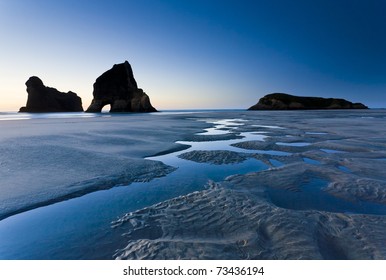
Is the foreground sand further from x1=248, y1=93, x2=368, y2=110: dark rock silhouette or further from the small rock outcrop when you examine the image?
the small rock outcrop

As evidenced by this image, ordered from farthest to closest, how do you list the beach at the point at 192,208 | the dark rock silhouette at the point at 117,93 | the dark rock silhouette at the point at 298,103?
1. the dark rock silhouette at the point at 298,103
2. the dark rock silhouette at the point at 117,93
3. the beach at the point at 192,208

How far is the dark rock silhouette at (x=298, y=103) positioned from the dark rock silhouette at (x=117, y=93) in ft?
280

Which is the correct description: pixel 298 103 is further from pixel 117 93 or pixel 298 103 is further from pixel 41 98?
Answer: pixel 41 98

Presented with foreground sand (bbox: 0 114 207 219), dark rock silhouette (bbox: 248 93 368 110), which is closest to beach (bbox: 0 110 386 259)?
foreground sand (bbox: 0 114 207 219)

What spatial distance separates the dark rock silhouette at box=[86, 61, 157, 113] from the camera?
366ft

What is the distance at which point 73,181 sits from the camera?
18.6ft

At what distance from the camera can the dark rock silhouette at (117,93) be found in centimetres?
11144

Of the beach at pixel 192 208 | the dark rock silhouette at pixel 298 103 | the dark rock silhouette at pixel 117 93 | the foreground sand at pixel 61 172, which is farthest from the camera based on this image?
the dark rock silhouette at pixel 298 103

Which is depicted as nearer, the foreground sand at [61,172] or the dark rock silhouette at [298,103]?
the foreground sand at [61,172]

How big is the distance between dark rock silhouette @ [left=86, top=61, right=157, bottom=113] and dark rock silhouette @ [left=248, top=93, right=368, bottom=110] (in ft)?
280

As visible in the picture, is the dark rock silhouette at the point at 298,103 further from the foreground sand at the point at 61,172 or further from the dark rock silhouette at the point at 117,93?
the foreground sand at the point at 61,172

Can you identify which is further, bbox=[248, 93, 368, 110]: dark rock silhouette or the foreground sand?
bbox=[248, 93, 368, 110]: dark rock silhouette

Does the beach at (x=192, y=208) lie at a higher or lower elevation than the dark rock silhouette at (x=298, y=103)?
lower

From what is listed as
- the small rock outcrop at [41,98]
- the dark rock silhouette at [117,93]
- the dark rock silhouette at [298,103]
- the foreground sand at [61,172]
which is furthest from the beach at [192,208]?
the small rock outcrop at [41,98]
